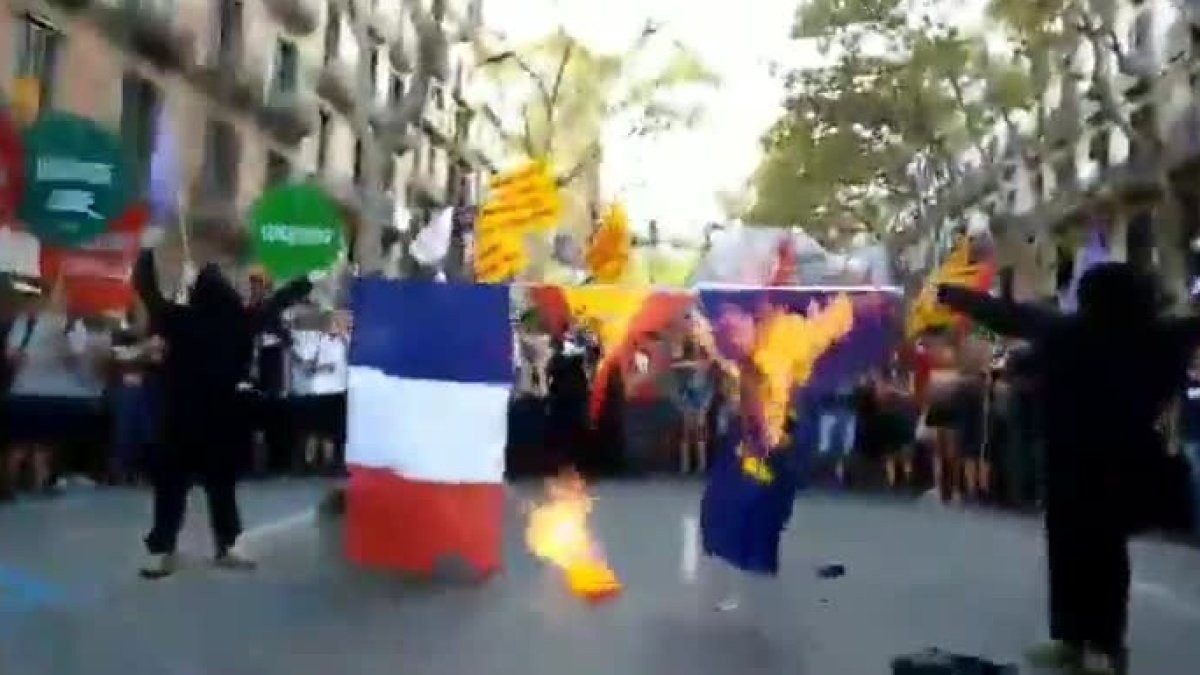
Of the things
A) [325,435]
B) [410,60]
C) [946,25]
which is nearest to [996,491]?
[325,435]

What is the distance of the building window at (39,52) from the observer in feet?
76.1

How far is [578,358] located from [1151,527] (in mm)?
11181

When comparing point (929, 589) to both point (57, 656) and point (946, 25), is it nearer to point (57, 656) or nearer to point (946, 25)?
point (57, 656)

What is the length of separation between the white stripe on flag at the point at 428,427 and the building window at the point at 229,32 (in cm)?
2305

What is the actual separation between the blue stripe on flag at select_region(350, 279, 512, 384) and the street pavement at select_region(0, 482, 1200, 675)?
41.2 inches

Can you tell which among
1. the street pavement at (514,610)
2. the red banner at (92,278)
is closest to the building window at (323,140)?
the red banner at (92,278)

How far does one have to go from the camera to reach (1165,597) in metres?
10.1

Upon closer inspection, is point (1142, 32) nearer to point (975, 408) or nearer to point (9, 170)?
point (975, 408)

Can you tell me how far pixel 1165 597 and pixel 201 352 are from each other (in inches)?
197

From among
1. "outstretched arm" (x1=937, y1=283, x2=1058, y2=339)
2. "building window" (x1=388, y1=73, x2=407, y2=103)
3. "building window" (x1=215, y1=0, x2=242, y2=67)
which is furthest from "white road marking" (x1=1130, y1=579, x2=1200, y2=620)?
"building window" (x1=388, y1=73, x2=407, y2=103)

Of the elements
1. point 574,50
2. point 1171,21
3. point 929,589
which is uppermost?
point 1171,21

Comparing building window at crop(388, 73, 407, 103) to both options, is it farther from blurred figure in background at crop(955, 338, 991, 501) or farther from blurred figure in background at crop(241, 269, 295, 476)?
blurred figure in background at crop(955, 338, 991, 501)

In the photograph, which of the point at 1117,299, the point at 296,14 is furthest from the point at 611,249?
the point at 296,14

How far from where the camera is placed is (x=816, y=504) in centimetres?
1642
